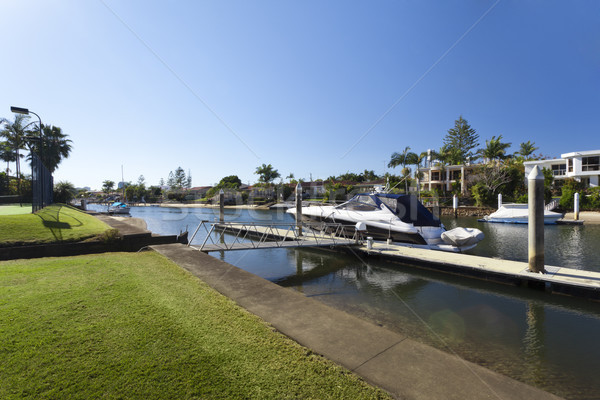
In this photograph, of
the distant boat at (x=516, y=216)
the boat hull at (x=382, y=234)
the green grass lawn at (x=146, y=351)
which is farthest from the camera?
the distant boat at (x=516, y=216)

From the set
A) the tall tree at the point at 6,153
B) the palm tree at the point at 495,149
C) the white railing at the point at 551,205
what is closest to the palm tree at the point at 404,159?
the palm tree at the point at 495,149

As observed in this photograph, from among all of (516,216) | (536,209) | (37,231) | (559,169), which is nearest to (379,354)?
(536,209)

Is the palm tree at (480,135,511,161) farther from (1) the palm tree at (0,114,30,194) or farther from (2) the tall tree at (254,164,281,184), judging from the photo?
(1) the palm tree at (0,114,30,194)

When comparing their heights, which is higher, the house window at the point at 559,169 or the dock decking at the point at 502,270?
the house window at the point at 559,169

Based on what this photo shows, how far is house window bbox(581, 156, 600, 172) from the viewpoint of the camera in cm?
3417

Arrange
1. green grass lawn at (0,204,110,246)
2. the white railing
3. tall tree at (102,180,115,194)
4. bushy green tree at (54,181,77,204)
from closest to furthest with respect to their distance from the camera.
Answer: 1. green grass lawn at (0,204,110,246)
2. the white railing
3. bushy green tree at (54,181,77,204)
4. tall tree at (102,180,115,194)

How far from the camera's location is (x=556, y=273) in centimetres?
861

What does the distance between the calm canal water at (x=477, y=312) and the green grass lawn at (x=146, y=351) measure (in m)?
4.02

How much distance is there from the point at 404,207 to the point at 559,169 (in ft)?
141

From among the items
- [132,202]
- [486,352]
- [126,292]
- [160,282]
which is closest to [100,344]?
[126,292]

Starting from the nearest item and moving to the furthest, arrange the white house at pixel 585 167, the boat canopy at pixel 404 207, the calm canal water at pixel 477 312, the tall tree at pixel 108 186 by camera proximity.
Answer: the calm canal water at pixel 477 312, the boat canopy at pixel 404 207, the white house at pixel 585 167, the tall tree at pixel 108 186

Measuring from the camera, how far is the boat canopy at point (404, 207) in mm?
13580

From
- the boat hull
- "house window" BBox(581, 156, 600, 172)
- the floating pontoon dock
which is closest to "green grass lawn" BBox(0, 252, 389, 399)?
the floating pontoon dock

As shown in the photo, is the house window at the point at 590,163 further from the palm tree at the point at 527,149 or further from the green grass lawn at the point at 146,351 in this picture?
the green grass lawn at the point at 146,351
